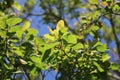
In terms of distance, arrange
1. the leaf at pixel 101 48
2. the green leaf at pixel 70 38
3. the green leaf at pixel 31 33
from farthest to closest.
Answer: the green leaf at pixel 31 33
the leaf at pixel 101 48
the green leaf at pixel 70 38

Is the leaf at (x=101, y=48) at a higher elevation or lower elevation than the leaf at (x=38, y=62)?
higher

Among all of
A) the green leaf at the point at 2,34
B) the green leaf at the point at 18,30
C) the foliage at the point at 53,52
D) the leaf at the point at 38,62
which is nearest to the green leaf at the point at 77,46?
the foliage at the point at 53,52

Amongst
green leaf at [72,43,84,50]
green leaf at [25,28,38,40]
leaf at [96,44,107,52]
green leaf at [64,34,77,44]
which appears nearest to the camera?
green leaf at [64,34,77,44]

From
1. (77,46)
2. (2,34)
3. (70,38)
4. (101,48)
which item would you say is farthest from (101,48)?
(2,34)

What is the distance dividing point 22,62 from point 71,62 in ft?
1.77

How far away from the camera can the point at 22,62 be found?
3.82m

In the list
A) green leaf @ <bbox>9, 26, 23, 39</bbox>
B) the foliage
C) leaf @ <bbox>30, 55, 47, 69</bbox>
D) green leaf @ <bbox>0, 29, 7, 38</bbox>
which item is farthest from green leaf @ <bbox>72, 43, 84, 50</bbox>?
green leaf @ <bbox>0, 29, 7, 38</bbox>

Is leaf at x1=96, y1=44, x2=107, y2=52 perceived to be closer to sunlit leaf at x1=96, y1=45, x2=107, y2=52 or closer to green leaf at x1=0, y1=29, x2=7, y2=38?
sunlit leaf at x1=96, y1=45, x2=107, y2=52

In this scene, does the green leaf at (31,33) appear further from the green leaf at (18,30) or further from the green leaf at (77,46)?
the green leaf at (77,46)

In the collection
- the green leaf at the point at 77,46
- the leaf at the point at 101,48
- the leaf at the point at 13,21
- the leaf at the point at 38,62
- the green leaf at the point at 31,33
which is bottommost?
the leaf at the point at 38,62

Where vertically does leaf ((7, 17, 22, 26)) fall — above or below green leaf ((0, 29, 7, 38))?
above

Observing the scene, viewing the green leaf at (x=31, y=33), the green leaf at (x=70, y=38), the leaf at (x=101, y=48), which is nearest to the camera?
the green leaf at (x=70, y=38)

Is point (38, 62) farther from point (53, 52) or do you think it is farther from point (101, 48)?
point (101, 48)

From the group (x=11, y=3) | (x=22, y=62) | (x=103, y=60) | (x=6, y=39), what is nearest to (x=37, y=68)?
(x=22, y=62)
